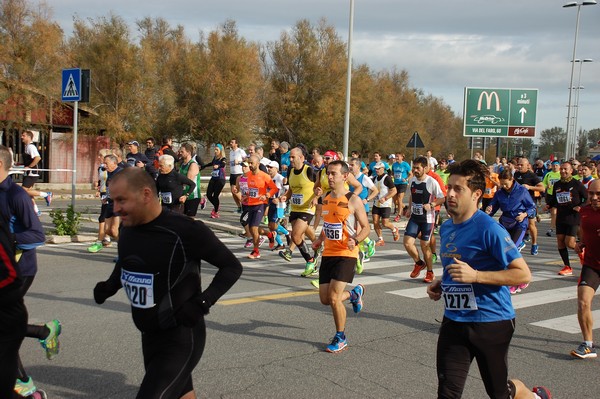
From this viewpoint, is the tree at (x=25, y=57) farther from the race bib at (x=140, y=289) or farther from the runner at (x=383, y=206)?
the race bib at (x=140, y=289)

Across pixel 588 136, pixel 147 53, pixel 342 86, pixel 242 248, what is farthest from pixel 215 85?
pixel 588 136

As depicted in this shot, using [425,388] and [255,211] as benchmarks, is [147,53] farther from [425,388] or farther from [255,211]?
[425,388]

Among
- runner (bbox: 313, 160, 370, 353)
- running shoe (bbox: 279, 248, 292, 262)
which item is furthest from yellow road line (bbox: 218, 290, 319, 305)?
running shoe (bbox: 279, 248, 292, 262)

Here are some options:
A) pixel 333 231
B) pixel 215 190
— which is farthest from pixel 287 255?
pixel 215 190

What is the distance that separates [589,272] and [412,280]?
404cm

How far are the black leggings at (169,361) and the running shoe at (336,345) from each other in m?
2.73

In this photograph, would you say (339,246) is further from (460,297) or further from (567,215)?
(567,215)

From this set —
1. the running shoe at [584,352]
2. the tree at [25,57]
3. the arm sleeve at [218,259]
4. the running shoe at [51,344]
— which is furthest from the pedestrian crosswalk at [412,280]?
the tree at [25,57]

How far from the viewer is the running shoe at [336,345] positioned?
243 inches

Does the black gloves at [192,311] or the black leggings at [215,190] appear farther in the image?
the black leggings at [215,190]

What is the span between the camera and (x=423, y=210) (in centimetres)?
1009

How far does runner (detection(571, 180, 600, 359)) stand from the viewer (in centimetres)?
628

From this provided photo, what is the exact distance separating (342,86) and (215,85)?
9567 mm

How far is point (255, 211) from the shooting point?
12.0m
